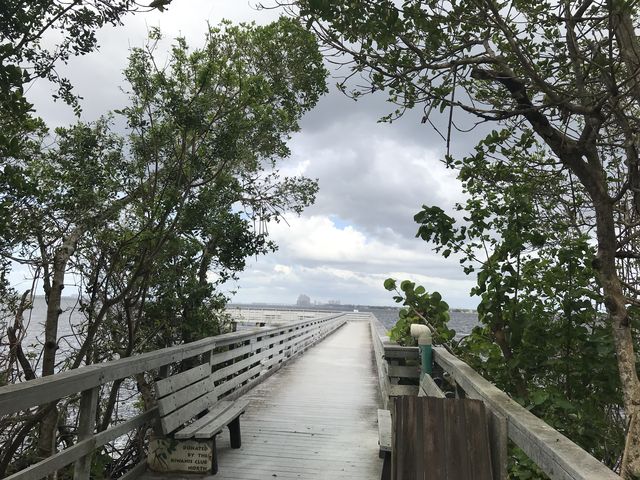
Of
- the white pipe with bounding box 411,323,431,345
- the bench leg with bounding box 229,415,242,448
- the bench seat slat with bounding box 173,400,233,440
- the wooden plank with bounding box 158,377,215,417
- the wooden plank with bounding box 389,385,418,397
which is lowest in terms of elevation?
the bench leg with bounding box 229,415,242,448

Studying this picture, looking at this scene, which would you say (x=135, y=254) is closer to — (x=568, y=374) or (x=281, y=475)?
(x=281, y=475)

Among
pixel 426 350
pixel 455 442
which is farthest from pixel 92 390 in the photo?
pixel 426 350

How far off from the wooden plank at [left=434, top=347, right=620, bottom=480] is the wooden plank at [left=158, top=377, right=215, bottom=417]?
2.45 meters

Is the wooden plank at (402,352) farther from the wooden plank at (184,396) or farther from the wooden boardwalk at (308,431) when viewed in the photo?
the wooden plank at (184,396)

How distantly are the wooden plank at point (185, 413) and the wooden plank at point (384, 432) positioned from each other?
174cm

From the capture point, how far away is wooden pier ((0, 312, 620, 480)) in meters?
2.33

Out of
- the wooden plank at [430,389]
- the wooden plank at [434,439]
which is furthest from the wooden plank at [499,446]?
the wooden plank at [430,389]

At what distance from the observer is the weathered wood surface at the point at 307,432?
4.46 meters

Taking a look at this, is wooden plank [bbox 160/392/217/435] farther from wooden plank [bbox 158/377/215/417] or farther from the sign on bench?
the sign on bench

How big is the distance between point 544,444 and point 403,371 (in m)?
3.71

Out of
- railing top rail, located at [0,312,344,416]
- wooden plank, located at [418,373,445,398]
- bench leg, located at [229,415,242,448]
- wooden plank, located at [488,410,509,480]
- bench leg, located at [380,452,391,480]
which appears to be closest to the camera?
railing top rail, located at [0,312,344,416]

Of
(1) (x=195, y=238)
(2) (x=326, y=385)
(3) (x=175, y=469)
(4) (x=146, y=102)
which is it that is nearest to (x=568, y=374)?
(3) (x=175, y=469)

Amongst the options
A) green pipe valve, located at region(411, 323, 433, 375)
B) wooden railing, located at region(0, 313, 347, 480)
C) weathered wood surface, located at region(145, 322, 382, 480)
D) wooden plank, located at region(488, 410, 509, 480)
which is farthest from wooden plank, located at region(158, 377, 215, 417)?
wooden plank, located at region(488, 410, 509, 480)

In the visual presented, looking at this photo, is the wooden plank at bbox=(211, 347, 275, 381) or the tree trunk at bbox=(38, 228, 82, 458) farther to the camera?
the wooden plank at bbox=(211, 347, 275, 381)
